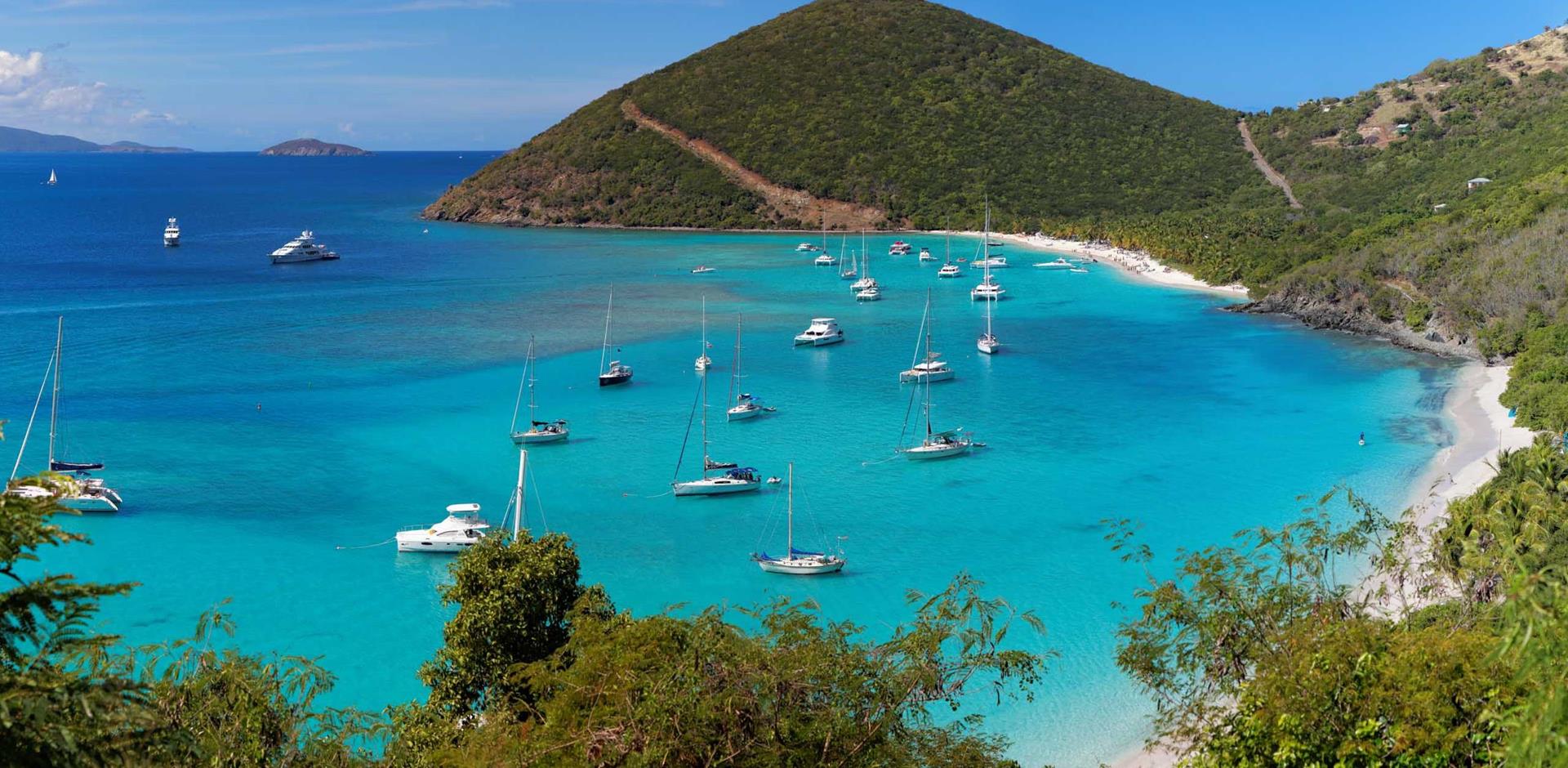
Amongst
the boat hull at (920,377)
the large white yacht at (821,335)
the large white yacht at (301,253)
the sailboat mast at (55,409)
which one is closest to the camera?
the sailboat mast at (55,409)

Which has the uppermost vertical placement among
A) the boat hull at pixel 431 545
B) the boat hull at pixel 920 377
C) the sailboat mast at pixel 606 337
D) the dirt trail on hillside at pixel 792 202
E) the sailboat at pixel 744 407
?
the dirt trail on hillside at pixel 792 202

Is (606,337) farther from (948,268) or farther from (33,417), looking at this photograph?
(948,268)

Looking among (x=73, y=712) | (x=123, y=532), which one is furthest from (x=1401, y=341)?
(x=73, y=712)

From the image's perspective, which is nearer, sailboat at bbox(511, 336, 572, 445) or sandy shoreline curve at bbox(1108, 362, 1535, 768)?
sandy shoreline curve at bbox(1108, 362, 1535, 768)

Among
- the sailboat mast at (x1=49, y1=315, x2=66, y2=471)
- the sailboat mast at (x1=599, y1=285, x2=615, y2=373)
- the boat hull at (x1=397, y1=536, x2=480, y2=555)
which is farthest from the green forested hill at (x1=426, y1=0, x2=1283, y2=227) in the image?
the boat hull at (x1=397, y1=536, x2=480, y2=555)

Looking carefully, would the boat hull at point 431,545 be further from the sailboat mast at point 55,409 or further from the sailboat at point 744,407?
the sailboat at point 744,407

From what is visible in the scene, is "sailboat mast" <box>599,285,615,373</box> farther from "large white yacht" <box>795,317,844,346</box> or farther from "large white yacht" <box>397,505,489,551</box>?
"large white yacht" <box>397,505,489,551</box>

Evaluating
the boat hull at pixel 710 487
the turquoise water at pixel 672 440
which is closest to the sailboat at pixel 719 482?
the boat hull at pixel 710 487
